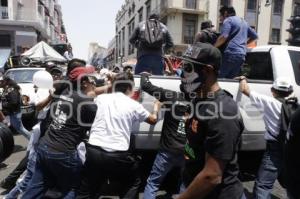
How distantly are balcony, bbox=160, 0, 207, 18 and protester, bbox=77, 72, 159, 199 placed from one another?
33303mm

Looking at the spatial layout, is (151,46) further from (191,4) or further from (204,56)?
(191,4)

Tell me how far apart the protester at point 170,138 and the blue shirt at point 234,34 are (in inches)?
65.8

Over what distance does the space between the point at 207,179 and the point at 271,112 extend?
2237 millimetres

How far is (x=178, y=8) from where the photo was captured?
36094 mm

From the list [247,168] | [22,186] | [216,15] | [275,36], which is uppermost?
[216,15]

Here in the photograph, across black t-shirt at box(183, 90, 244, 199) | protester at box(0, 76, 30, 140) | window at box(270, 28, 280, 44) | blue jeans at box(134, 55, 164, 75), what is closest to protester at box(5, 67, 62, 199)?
blue jeans at box(134, 55, 164, 75)

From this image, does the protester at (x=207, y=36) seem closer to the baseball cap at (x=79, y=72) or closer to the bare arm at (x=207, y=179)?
the baseball cap at (x=79, y=72)

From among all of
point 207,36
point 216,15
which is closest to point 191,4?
point 216,15

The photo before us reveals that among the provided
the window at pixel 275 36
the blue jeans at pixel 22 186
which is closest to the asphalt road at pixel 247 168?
the blue jeans at pixel 22 186

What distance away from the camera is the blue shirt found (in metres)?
5.56

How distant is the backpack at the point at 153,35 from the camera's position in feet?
18.9

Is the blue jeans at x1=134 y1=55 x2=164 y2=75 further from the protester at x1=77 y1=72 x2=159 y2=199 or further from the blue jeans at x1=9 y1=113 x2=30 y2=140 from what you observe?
the blue jeans at x1=9 y1=113 x2=30 y2=140

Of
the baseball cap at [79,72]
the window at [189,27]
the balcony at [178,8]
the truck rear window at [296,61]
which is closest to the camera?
the baseball cap at [79,72]

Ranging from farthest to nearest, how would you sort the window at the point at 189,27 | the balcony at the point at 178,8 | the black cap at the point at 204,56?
the window at the point at 189,27, the balcony at the point at 178,8, the black cap at the point at 204,56
